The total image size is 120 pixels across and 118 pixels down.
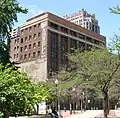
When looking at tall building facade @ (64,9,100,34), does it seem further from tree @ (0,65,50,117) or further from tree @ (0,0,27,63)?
tree @ (0,65,50,117)

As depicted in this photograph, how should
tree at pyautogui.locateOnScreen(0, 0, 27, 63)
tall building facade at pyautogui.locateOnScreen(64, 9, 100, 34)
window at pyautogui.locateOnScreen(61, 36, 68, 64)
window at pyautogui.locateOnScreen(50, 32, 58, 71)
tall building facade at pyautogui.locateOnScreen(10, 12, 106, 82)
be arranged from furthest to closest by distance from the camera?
tall building facade at pyautogui.locateOnScreen(64, 9, 100, 34) < window at pyautogui.locateOnScreen(61, 36, 68, 64) < window at pyautogui.locateOnScreen(50, 32, 58, 71) < tall building facade at pyautogui.locateOnScreen(10, 12, 106, 82) < tree at pyautogui.locateOnScreen(0, 0, 27, 63)

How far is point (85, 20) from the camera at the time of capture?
150m

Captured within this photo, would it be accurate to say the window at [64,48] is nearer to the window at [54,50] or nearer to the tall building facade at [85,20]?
the window at [54,50]

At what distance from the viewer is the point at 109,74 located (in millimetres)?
38062

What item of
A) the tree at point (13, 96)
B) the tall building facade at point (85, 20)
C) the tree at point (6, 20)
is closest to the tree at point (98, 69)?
the tree at point (6, 20)

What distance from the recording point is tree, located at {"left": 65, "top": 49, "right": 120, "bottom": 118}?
3828 centimetres

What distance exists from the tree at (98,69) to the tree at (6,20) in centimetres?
1257

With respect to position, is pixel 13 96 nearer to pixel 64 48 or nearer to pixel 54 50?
pixel 54 50

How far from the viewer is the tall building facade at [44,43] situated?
93.7 m

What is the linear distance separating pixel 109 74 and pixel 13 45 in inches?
2762

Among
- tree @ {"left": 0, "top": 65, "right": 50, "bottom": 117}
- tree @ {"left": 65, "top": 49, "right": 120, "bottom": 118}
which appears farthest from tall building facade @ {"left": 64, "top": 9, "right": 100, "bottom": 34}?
tree @ {"left": 0, "top": 65, "right": 50, "bottom": 117}

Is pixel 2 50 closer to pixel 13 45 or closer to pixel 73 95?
pixel 73 95

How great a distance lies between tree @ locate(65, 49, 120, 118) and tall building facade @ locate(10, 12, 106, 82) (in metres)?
46.2

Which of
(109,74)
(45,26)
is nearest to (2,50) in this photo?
(109,74)
